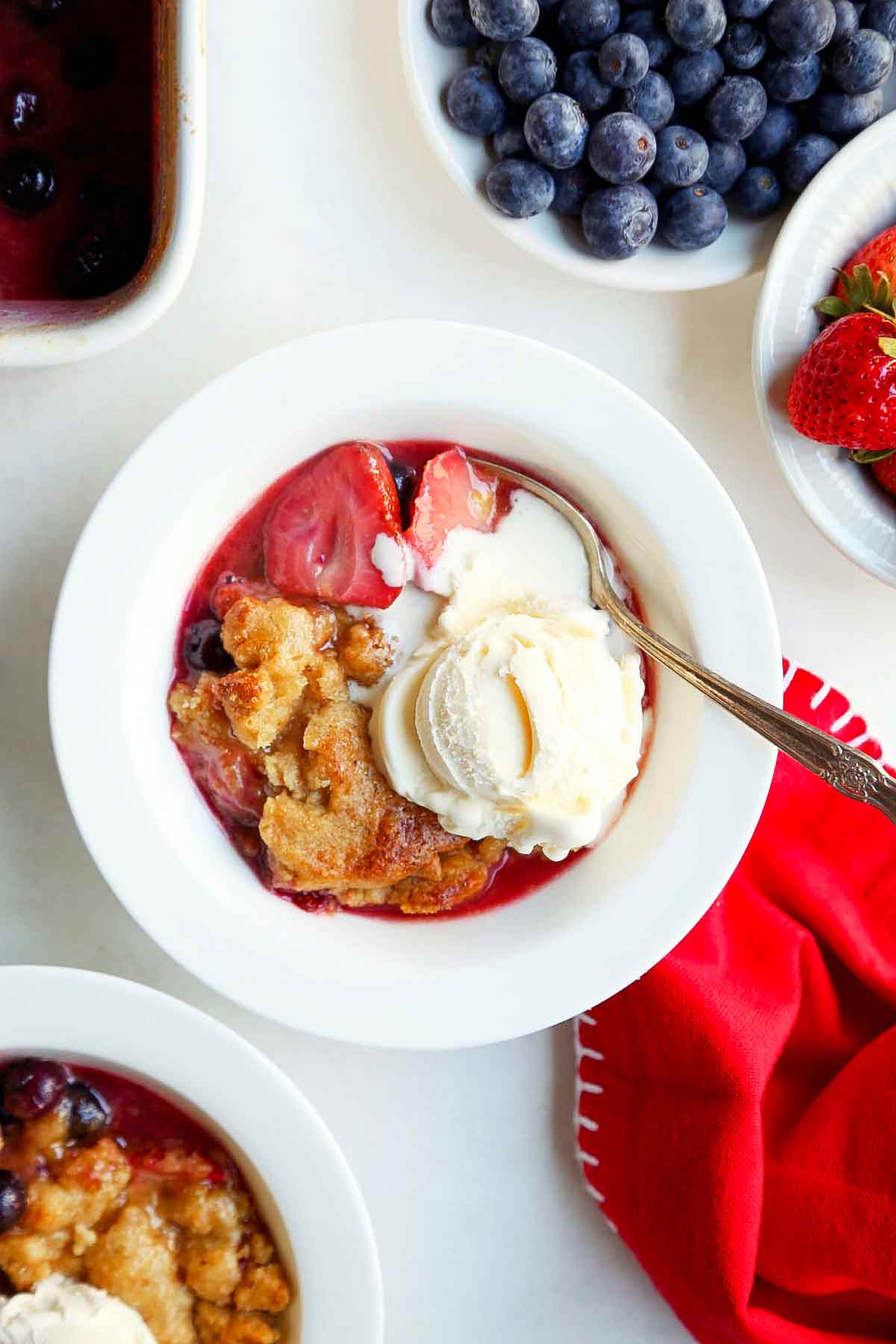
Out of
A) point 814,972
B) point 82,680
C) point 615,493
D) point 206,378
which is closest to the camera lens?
point 82,680

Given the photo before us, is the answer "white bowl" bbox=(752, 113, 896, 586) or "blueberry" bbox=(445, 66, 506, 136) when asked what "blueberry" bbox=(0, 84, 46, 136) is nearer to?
"blueberry" bbox=(445, 66, 506, 136)

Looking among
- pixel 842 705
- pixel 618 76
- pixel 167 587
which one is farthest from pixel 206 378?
pixel 842 705

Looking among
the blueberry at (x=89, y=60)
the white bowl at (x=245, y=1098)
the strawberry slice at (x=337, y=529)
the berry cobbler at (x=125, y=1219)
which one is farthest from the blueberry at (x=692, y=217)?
the berry cobbler at (x=125, y=1219)

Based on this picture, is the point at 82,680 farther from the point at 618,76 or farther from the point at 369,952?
the point at 618,76

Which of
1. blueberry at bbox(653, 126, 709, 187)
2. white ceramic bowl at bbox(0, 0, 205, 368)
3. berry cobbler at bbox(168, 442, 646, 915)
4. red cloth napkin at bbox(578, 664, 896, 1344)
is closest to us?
white ceramic bowl at bbox(0, 0, 205, 368)

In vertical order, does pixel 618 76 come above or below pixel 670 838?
above

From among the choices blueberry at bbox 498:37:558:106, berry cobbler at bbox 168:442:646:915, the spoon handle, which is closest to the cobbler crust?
berry cobbler at bbox 168:442:646:915
